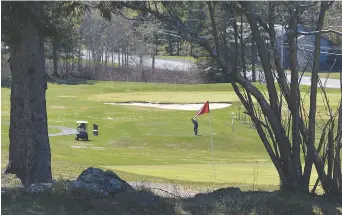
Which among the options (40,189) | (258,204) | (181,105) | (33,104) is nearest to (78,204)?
(40,189)

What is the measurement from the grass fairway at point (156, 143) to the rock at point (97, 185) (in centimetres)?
608

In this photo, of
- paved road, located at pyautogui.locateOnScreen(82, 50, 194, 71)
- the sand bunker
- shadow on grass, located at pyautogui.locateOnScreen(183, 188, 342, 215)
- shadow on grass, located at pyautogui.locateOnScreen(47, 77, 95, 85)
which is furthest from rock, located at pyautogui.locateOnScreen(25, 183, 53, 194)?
paved road, located at pyautogui.locateOnScreen(82, 50, 194, 71)

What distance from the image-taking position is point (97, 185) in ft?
25.5

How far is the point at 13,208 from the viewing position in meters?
7.02

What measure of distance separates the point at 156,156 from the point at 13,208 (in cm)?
1678

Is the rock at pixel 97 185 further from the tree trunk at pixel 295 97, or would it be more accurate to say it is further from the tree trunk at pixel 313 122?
the tree trunk at pixel 313 122

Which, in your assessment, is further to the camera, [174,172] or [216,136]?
[216,136]

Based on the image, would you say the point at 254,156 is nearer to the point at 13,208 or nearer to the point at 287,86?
the point at 287,86

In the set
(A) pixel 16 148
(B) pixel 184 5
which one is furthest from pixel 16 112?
(B) pixel 184 5

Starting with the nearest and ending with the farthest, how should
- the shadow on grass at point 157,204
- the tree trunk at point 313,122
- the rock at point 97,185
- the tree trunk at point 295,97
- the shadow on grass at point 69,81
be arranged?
the shadow on grass at point 157,204 → the rock at point 97,185 → the tree trunk at point 295,97 → the tree trunk at point 313,122 → the shadow on grass at point 69,81

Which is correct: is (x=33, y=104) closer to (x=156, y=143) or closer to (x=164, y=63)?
(x=156, y=143)

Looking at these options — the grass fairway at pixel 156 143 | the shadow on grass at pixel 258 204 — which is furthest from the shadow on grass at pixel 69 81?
the shadow on grass at pixel 258 204

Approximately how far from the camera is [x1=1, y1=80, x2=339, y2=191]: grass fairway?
1717 centimetres

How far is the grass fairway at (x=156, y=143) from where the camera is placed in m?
17.2
